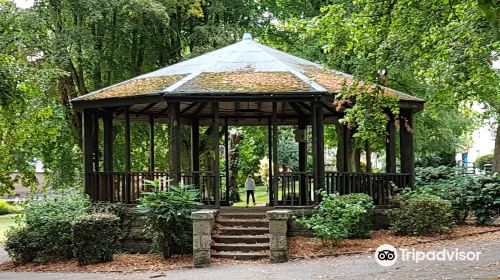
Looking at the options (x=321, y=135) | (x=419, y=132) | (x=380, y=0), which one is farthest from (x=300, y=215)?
(x=419, y=132)

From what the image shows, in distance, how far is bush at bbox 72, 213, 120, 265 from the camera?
1202 cm

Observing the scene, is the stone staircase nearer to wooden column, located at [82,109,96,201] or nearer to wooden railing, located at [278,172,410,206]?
wooden railing, located at [278,172,410,206]

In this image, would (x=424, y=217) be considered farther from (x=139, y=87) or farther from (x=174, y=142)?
(x=139, y=87)

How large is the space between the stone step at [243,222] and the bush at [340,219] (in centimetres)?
100

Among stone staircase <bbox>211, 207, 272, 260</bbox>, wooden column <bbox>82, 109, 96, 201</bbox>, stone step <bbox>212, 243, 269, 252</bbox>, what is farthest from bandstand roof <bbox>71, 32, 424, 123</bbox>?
stone step <bbox>212, 243, 269, 252</bbox>

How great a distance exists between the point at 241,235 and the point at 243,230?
0.15 m

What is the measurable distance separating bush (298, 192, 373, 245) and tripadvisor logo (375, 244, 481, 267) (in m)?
1.13

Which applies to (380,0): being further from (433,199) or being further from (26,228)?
(26,228)

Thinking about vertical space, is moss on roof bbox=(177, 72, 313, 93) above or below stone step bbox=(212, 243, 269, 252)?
above

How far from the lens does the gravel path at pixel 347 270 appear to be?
8922mm

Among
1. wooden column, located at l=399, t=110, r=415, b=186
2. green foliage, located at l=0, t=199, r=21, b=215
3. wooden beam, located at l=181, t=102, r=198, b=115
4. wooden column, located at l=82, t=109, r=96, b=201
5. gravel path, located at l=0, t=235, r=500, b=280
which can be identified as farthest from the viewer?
green foliage, located at l=0, t=199, r=21, b=215

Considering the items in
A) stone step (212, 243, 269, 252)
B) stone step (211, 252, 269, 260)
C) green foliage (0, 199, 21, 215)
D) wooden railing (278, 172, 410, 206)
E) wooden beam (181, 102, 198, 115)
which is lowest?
green foliage (0, 199, 21, 215)

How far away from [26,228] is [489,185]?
1199 centimetres

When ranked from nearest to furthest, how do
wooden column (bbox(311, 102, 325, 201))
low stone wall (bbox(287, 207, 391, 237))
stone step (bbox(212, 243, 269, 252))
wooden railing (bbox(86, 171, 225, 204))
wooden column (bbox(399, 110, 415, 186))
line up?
stone step (bbox(212, 243, 269, 252))
low stone wall (bbox(287, 207, 391, 237))
wooden column (bbox(311, 102, 325, 201))
wooden railing (bbox(86, 171, 225, 204))
wooden column (bbox(399, 110, 415, 186))
